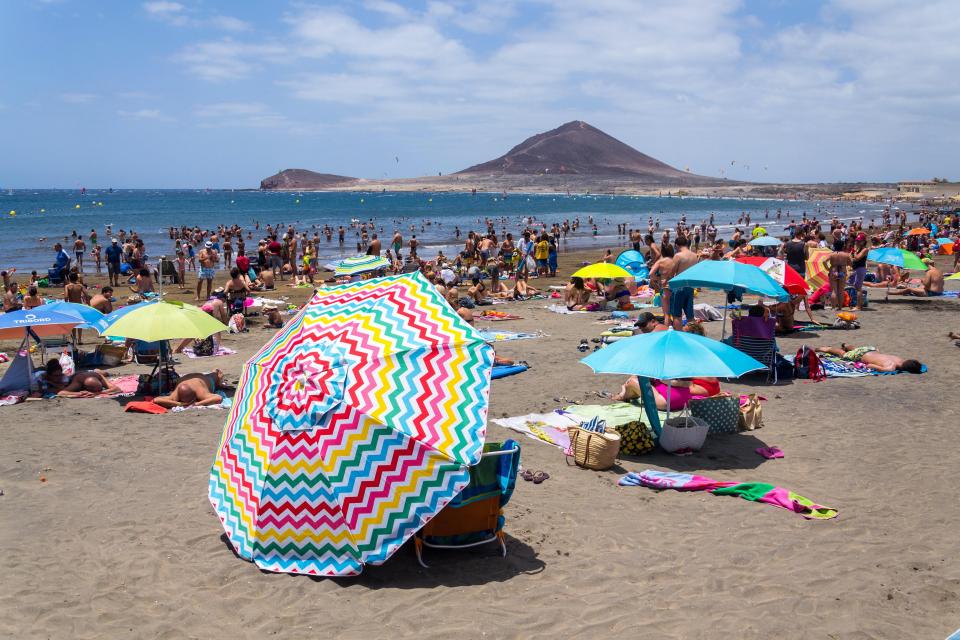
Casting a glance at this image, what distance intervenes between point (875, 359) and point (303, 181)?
7151 inches

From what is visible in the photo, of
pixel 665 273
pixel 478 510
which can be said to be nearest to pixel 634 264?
pixel 665 273

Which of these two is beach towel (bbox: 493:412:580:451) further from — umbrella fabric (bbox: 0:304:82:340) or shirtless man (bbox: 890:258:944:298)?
shirtless man (bbox: 890:258:944:298)

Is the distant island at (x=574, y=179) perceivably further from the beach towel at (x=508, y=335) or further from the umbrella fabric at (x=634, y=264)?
the beach towel at (x=508, y=335)

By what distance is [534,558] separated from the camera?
195 inches

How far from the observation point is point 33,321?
29.3 feet

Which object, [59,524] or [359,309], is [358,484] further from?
[59,524]

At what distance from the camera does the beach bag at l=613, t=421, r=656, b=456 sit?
6922mm

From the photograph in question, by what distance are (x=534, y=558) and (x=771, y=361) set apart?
19.2 ft

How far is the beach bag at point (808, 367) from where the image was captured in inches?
379

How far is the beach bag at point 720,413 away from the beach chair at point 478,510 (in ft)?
10.7

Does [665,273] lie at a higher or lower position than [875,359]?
higher

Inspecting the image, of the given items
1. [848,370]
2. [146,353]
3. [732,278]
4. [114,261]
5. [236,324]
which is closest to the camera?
[732,278]

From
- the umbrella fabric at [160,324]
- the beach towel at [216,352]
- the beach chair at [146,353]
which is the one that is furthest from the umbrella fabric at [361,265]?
the umbrella fabric at [160,324]

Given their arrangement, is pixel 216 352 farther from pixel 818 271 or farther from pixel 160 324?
pixel 818 271
